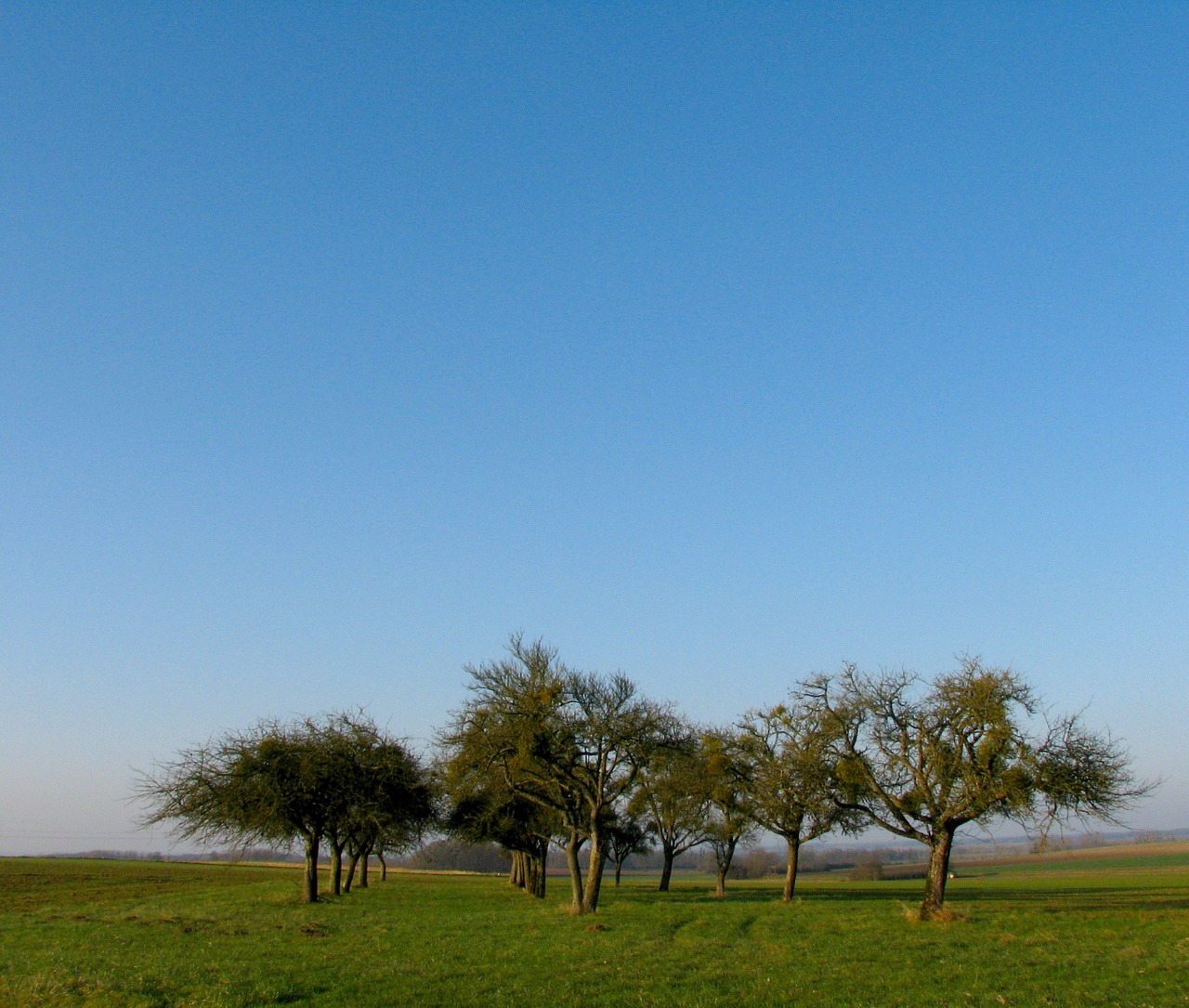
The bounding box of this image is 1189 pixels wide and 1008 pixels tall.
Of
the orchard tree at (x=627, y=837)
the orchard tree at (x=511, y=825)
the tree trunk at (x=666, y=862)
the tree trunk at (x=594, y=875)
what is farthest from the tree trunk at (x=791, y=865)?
the orchard tree at (x=627, y=837)

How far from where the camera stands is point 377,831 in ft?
143

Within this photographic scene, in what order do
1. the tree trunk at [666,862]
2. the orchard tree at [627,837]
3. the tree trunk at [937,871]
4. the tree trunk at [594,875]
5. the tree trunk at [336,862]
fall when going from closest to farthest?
the tree trunk at [937,871] → the tree trunk at [594,875] → the tree trunk at [336,862] → the tree trunk at [666,862] → the orchard tree at [627,837]

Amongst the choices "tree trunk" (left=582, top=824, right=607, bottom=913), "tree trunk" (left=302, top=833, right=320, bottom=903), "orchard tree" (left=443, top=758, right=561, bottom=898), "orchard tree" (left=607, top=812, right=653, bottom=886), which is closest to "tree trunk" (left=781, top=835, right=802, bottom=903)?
"orchard tree" (left=443, top=758, right=561, bottom=898)

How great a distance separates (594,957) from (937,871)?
1701 cm

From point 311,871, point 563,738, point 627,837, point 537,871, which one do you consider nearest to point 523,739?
point 563,738

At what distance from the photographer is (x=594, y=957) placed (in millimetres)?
19250

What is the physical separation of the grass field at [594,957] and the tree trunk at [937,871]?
33.5 inches

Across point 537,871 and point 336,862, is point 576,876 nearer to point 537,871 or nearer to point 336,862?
point 336,862

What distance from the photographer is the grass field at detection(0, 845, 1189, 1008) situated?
14.4 meters

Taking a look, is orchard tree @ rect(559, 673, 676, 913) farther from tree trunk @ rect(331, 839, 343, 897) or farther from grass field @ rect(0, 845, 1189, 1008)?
Result: tree trunk @ rect(331, 839, 343, 897)

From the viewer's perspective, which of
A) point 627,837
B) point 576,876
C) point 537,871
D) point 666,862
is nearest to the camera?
point 576,876

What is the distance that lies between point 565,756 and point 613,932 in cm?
930

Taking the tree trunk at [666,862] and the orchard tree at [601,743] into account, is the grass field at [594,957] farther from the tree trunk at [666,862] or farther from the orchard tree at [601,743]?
the tree trunk at [666,862]

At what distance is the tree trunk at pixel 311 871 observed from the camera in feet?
127
